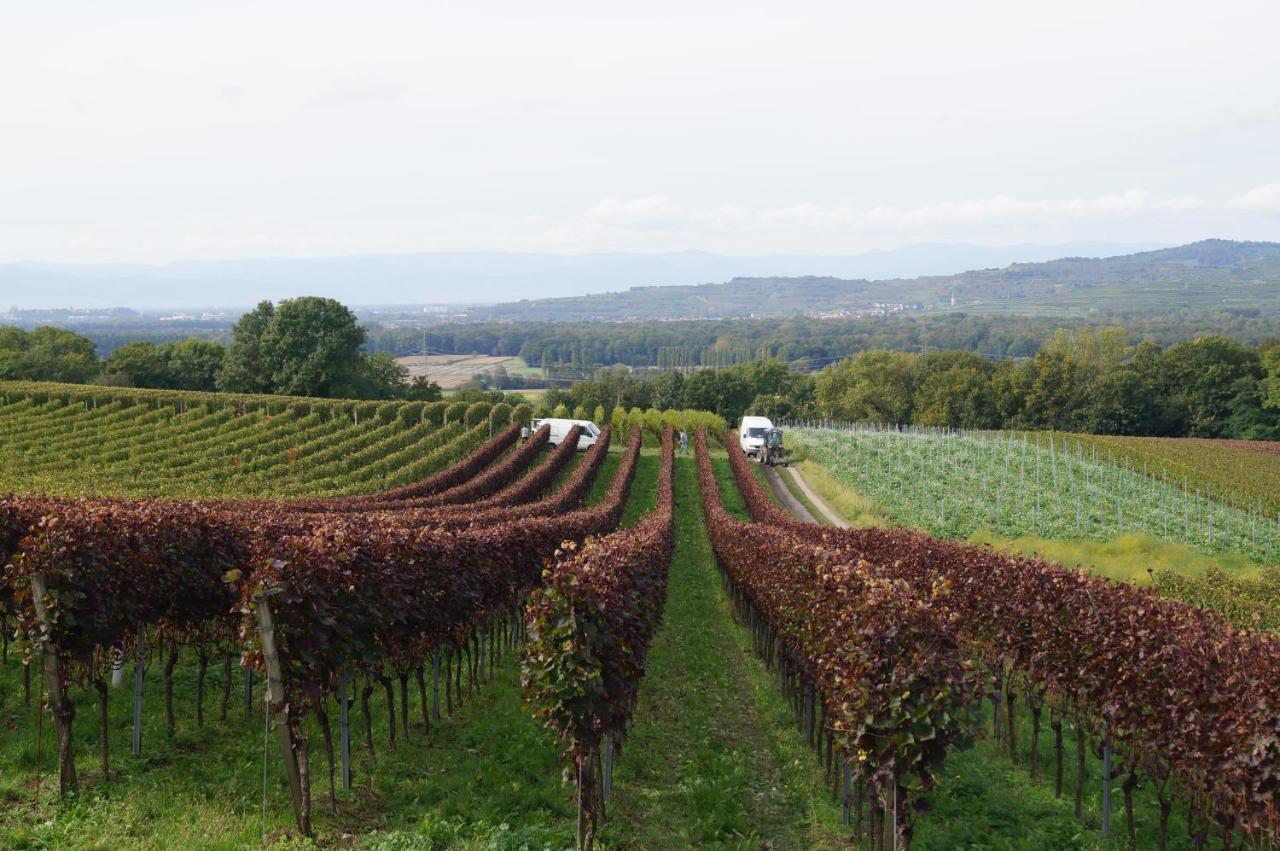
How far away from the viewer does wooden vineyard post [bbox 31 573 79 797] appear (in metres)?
9.35

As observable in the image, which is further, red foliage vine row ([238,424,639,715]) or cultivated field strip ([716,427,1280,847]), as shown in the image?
red foliage vine row ([238,424,639,715])

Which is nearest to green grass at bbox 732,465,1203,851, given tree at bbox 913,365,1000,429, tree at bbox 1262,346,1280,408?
tree at bbox 1262,346,1280,408

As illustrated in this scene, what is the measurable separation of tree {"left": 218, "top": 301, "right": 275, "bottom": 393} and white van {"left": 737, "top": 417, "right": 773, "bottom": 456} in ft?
141

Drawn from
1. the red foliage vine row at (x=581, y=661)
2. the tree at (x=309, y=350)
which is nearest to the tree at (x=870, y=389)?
the tree at (x=309, y=350)

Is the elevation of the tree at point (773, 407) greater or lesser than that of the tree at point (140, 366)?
lesser

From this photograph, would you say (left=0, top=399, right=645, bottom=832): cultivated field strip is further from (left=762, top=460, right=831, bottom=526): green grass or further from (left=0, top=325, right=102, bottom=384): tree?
(left=0, top=325, right=102, bottom=384): tree

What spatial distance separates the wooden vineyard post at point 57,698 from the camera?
9352 millimetres

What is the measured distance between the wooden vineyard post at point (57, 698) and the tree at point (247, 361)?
7701cm

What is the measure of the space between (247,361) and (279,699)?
8163cm

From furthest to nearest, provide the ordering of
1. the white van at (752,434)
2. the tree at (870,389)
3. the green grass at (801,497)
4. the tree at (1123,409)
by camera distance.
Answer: the tree at (870,389)
the tree at (1123,409)
the white van at (752,434)
the green grass at (801,497)

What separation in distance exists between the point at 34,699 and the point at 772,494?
38.0m

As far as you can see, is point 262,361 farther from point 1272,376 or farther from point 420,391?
point 1272,376

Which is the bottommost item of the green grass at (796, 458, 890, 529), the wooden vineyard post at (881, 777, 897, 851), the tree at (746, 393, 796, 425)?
the tree at (746, 393, 796, 425)

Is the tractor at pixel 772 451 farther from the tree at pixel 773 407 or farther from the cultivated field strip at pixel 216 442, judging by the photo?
the tree at pixel 773 407
